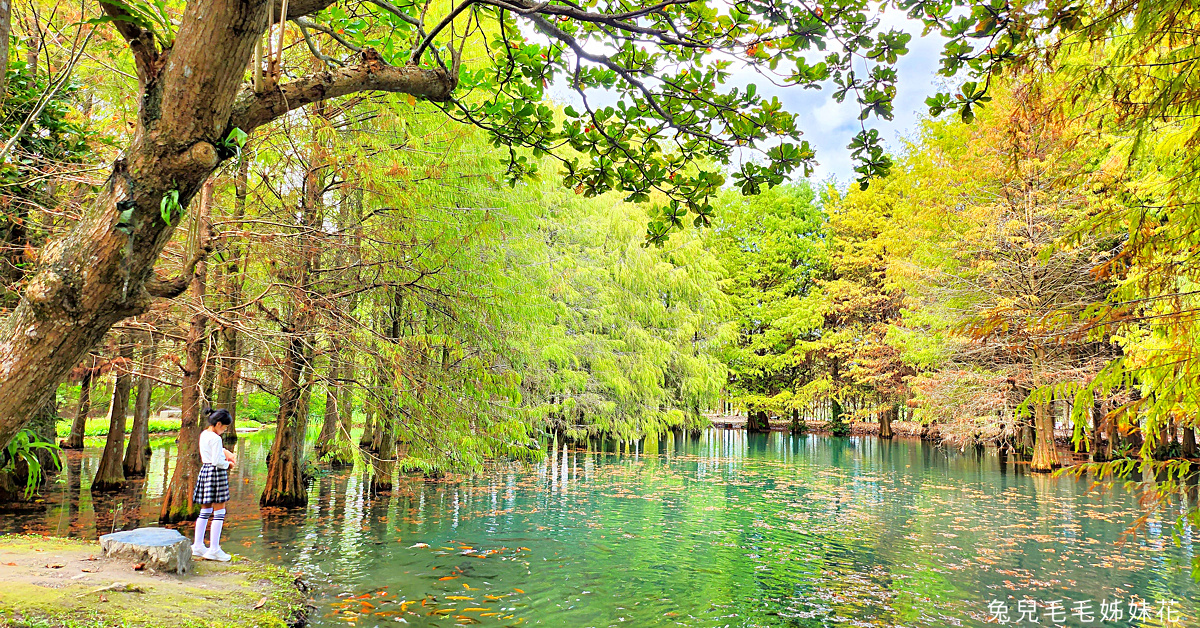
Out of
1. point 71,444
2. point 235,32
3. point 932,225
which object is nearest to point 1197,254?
point 235,32

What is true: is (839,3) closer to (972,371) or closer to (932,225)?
(972,371)

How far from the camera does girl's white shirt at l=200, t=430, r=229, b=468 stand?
6617 mm

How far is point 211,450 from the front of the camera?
6.64m

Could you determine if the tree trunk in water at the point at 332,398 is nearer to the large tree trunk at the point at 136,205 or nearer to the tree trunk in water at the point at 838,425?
the large tree trunk at the point at 136,205

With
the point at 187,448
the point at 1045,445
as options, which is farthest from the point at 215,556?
the point at 1045,445

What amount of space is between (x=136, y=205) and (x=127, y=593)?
4.15 m

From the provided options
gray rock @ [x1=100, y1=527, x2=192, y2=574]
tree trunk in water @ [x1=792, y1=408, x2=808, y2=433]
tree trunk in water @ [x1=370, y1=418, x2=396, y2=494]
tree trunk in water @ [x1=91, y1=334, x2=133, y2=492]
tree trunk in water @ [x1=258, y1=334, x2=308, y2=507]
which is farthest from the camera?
tree trunk in water @ [x1=792, y1=408, x2=808, y2=433]

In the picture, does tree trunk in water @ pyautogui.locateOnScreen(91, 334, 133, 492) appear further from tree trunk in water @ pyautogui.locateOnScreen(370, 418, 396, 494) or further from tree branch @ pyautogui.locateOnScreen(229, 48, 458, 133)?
tree branch @ pyautogui.locateOnScreen(229, 48, 458, 133)

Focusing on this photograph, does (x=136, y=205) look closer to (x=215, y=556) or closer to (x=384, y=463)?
(x=215, y=556)

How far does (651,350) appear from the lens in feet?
67.3

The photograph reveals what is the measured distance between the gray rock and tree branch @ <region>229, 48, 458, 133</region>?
15.4 feet

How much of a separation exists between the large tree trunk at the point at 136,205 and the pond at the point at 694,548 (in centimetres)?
419

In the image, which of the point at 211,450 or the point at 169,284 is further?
the point at 211,450

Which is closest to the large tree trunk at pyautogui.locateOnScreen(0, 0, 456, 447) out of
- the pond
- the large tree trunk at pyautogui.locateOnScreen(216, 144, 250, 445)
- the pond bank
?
the pond bank
